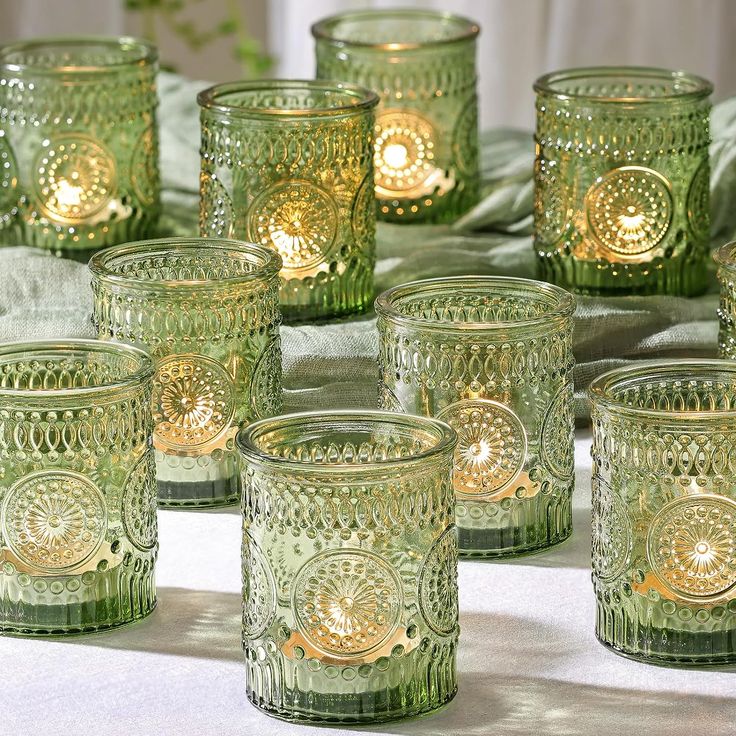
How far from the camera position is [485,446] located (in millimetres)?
825

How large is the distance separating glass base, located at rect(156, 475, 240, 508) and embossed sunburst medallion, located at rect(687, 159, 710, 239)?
0.38 meters

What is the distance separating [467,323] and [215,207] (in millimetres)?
299

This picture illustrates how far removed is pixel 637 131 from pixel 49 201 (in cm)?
42

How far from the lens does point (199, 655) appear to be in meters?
0.72

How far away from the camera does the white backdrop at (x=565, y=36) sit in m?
2.28

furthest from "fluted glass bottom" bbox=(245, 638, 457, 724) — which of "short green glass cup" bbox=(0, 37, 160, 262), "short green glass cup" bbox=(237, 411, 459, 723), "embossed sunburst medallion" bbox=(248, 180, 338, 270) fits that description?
"short green glass cup" bbox=(0, 37, 160, 262)

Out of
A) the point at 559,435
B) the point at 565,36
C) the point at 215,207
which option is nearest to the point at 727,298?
the point at 559,435

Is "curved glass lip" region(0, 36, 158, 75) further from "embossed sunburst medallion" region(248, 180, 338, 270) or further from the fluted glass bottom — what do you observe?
the fluted glass bottom

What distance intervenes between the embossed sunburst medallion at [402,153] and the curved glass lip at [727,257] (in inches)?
15.3

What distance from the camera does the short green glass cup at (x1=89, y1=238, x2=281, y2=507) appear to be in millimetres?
876

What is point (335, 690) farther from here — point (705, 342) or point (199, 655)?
point (705, 342)

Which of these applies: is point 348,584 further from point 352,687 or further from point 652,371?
point 652,371

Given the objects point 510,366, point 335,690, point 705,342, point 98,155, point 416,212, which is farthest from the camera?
point 416,212

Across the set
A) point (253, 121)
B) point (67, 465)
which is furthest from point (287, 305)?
point (67, 465)
